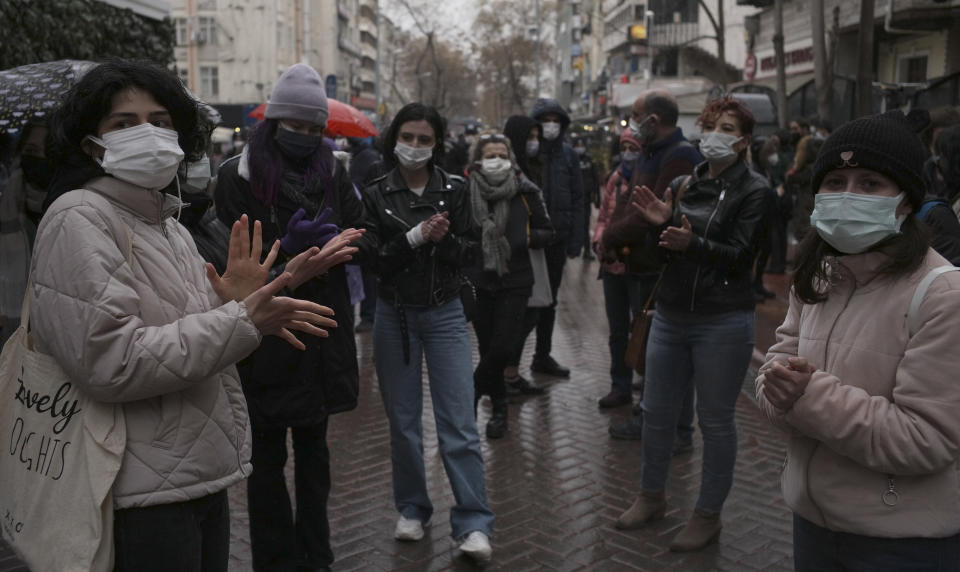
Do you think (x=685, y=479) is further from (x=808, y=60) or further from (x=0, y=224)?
(x=808, y=60)

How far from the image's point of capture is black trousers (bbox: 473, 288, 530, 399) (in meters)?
6.36

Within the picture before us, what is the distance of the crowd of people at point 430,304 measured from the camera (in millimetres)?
2367

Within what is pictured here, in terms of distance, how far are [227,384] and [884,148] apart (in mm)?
1907

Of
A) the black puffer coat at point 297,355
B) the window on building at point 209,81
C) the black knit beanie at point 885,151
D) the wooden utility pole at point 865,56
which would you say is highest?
the window on building at point 209,81

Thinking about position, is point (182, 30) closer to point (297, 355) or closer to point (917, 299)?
point (297, 355)

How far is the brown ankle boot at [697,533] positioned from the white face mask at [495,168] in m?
2.59

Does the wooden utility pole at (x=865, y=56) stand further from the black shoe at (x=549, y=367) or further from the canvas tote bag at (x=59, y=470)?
the canvas tote bag at (x=59, y=470)

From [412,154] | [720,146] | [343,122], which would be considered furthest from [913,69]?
[412,154]

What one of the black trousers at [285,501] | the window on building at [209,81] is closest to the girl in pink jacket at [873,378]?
the black trousers at [285,501]

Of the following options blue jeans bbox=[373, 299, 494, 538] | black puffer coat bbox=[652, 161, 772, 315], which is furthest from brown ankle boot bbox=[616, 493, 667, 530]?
black puffer coat bbox=[652, 161, 772, 315]

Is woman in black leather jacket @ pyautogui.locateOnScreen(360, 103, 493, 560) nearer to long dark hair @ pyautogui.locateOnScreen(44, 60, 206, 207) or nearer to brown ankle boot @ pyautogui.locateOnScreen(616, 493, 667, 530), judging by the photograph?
brown ankle boot @ pyautogui.locateOnScreen(616, 493, 667, 530)

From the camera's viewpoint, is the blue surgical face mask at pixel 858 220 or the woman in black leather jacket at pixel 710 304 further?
the woman in black leather jacket at pixel 710 304

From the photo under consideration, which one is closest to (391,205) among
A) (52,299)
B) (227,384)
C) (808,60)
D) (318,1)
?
(227,384)

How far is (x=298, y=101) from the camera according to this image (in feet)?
13.0
